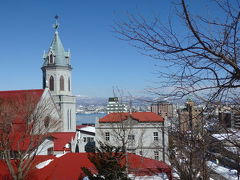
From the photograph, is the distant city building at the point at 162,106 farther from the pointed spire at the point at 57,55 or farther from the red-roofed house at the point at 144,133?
the pointed spire at the point at 57,55

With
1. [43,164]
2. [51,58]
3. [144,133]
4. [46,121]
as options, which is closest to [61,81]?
[51,58]

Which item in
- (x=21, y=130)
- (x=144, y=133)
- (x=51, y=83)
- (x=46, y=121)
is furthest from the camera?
(x=51, y=83)

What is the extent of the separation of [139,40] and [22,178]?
682 inches

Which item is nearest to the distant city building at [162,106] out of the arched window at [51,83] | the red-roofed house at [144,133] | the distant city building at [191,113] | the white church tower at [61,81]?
the distant city building at [191,113]

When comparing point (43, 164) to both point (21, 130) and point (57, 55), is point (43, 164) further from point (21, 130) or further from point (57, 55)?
point (57, 55)

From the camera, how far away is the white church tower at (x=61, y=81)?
41875 millimetres

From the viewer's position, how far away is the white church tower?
41875 millimetres

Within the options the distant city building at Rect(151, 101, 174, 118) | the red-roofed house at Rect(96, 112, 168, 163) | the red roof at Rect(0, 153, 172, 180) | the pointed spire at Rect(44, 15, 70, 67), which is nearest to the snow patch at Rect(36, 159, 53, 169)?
the red roof at Rect(0, 153, 172, 180)

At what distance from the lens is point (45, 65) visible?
4397 cm

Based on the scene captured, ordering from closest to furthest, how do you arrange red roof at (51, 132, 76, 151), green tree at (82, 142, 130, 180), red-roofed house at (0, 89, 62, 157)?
green tree at (82, 142, 130, 180), red-roofed house at (0, 89, 62, 157), red roof at (51, 132, 76, 151)

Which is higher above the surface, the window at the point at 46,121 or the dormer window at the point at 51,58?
the dormer window at the point at 51,58

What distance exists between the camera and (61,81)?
142 feet

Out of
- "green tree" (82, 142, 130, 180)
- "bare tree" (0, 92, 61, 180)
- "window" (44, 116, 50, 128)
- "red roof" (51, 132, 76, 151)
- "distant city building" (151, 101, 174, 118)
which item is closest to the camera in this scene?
"distant city building" (151, 101, 174, 118)

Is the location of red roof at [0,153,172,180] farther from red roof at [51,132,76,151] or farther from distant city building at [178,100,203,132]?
red roof at [51,132,76,151]
